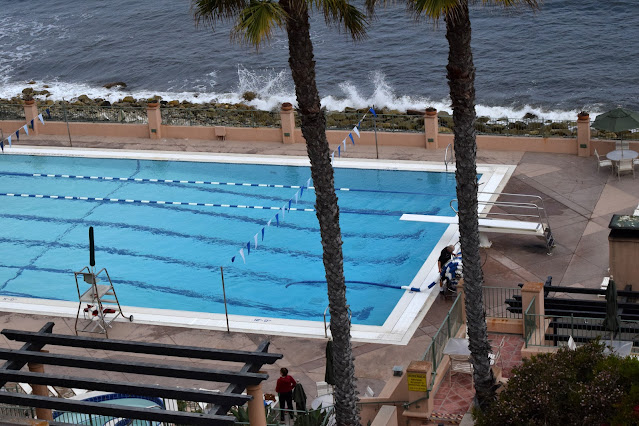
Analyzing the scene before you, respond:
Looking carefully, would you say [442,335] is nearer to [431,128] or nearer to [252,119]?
[431,128]

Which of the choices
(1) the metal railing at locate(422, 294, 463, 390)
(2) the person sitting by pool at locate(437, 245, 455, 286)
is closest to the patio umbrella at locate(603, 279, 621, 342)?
(1) the metal railing at locate(422, 294, 463, 390)

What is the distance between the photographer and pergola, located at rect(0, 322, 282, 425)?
38.6 ft

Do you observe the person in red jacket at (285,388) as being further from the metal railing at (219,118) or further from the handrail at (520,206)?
the metal railing at (219,118)

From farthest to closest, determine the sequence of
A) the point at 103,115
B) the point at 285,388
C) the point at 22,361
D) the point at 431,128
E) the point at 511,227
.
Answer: the point at 103,115 < the point at 431,128 < the point at 511,227 < the point at 285,388 < the point at 22,361

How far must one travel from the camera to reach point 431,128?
32188 millimetres

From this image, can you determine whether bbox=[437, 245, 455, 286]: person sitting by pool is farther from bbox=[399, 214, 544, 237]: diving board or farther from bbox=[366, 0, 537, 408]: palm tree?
bbox=[366, 0, 537, 408]: palm tree

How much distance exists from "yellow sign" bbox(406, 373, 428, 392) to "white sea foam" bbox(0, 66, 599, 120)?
3182 centimetres

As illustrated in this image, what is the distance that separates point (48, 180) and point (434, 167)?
13393 mm

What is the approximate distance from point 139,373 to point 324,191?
427cm

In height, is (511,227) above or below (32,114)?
below

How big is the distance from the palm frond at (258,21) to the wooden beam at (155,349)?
13.6 ft

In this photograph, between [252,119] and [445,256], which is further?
[252,119]

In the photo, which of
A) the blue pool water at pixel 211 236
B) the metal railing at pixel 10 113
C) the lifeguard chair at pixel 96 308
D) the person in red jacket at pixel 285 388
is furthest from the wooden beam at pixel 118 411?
the metal railing at pixel 10 113

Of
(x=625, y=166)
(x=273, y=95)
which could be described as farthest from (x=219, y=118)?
(x=625, y=166)
